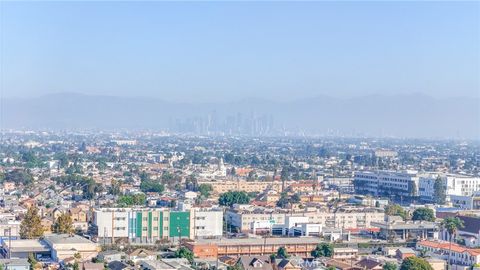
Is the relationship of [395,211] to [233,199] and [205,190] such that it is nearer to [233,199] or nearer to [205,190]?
[233,199]

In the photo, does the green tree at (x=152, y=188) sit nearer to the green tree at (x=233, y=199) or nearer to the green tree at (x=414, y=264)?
the green tree at (x=233, y=199)

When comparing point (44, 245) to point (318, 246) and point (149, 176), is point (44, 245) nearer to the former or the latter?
point (318, 246)

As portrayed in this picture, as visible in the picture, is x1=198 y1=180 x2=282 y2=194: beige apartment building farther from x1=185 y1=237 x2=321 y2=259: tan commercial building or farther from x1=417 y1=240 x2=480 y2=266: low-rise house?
x1=417 y1=240 x2=480 y2=266: low-rise house

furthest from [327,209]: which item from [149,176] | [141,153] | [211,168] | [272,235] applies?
[141,153]

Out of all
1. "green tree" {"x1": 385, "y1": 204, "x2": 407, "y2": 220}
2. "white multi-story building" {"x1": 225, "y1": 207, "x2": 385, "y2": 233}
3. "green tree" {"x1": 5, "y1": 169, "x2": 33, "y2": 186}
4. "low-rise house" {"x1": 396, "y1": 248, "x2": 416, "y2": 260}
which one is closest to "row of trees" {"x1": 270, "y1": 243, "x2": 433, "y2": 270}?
"low-rise house" {"x1": 396, "y1": 248, "x2": 416, "y2": 260}

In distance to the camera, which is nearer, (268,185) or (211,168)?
(268,185)

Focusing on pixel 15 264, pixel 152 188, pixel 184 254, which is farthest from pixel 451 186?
pixel 15 264
